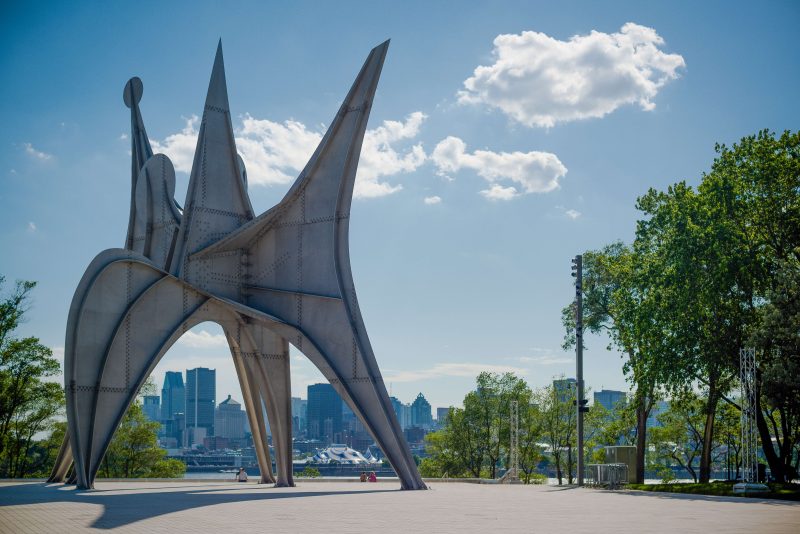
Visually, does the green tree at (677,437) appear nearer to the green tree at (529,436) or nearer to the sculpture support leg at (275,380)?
the green tree at (529,436)

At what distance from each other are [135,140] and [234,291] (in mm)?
8908

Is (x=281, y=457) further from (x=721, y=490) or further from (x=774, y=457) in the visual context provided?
(x=774, y=457)

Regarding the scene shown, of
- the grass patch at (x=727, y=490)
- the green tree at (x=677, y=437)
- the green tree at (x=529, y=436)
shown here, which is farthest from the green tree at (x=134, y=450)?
the green tree at (x=677, y=437)

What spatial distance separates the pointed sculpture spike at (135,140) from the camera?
3259cm

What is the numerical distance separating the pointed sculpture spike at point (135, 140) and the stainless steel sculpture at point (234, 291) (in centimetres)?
87

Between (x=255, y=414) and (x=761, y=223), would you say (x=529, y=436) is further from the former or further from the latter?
(x=255, y=414)

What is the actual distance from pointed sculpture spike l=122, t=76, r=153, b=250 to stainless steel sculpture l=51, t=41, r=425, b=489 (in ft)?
2.84

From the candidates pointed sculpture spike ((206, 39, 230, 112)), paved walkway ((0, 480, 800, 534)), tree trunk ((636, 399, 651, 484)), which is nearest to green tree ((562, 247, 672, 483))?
tree trunk ((636, 399, 651, 484))

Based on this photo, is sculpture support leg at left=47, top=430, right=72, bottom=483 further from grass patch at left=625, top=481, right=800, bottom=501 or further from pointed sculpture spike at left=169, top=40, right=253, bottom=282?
grass patch at left=625, top=481, right=800, bottom=501

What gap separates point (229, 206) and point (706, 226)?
18708 mm

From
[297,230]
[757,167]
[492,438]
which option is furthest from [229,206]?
[492,438]

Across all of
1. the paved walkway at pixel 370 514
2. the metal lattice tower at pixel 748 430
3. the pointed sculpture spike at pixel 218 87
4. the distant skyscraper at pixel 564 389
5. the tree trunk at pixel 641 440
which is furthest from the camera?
the distant skyscraper at pixel 564 389

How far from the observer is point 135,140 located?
111ft

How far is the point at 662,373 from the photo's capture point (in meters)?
34.1
